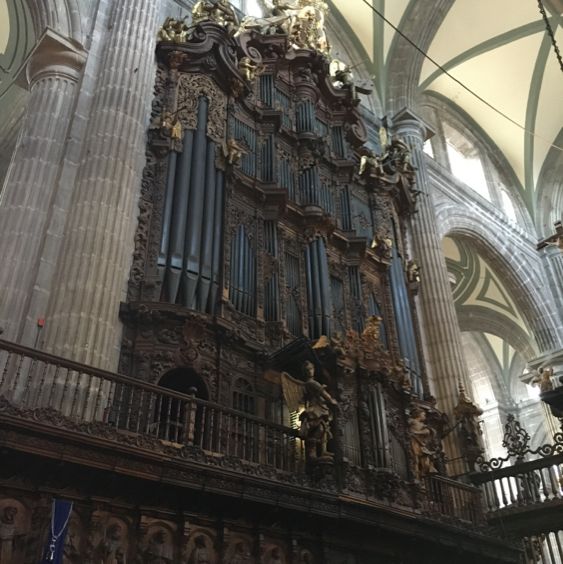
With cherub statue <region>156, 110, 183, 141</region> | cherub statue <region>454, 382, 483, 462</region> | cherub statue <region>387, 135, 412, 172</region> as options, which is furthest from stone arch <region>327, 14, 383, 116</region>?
cherub statue <region>454, 382, 483, 462</region>

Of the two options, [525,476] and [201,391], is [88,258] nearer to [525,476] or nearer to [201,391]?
[201,391]

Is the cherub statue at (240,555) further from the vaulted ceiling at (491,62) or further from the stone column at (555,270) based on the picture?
the stone column at (555,270)

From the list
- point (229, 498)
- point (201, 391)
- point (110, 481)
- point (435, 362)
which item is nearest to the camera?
point (110, 481)

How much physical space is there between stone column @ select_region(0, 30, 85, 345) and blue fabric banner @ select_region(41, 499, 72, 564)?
2.55 meters

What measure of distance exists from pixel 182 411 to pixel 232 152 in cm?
503

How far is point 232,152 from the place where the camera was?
38.1 ft

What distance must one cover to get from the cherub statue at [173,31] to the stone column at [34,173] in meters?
1.82

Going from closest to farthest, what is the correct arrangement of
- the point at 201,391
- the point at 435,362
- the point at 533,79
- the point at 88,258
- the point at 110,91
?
1. the point at 88,258
2. the point at 201,391
3. the point at 110,91
4. the point at 435,362
5. the point at 533,79

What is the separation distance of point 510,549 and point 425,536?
213cm

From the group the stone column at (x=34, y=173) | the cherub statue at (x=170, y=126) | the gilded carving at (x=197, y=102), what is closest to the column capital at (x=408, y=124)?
the gilded carving at (x=197, y=102)

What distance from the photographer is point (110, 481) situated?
266 inches

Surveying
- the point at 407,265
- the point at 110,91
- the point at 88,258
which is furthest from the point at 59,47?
the point at 407,265

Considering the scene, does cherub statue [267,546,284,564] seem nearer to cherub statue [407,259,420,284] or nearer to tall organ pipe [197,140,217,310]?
tall organ pipe [197,140,217,310]

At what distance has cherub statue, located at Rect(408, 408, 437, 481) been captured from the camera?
10.2 m
